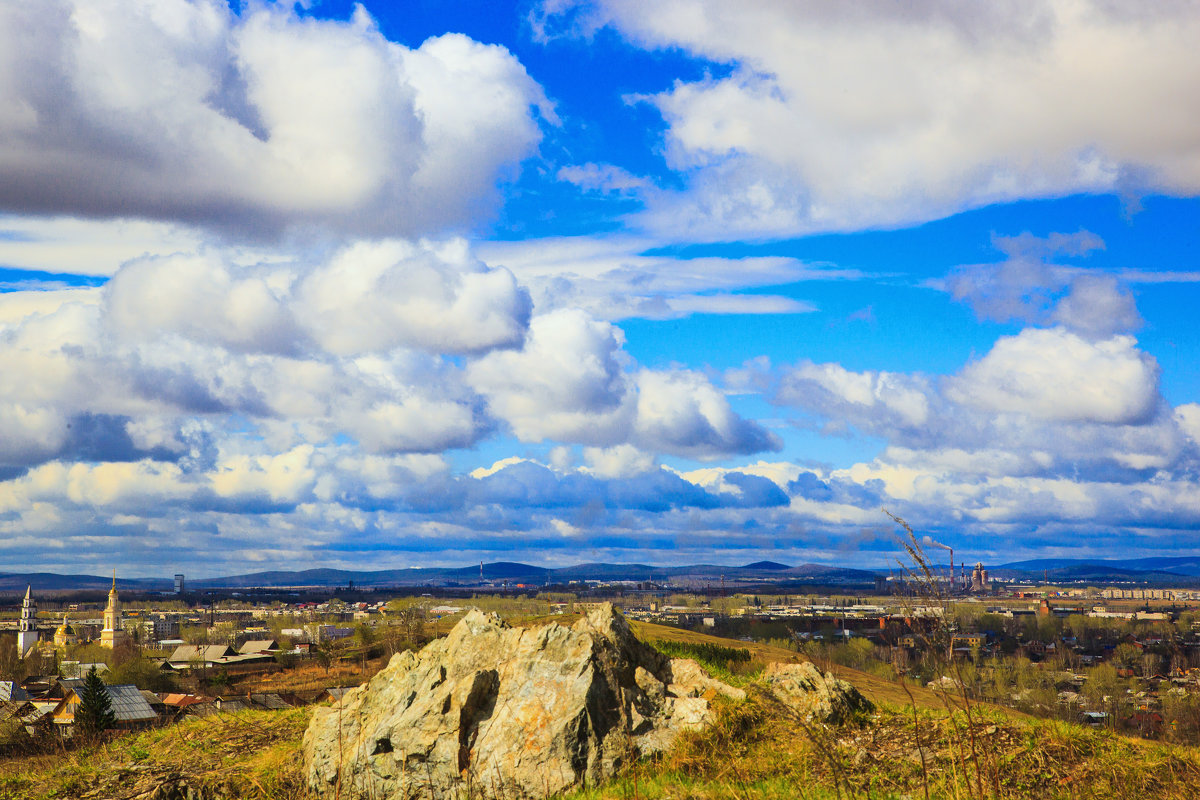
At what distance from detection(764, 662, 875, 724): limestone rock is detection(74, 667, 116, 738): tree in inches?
772

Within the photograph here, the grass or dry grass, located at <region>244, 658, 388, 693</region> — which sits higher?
the grass

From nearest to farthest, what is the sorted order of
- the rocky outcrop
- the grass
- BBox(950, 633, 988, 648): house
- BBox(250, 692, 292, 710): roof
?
BBox(950, 633, 988, 648): house, the rocky outcrop, the grass, BBox(250, 692, 292, 710): roof

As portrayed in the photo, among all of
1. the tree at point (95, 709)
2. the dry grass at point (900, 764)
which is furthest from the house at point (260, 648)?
the dry grass at point (900, 764)

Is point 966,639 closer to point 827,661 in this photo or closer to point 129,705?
point 827,661

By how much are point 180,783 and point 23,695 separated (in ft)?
118

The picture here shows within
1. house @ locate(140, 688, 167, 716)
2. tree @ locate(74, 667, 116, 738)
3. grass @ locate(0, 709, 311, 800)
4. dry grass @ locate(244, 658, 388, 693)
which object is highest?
grass @ locate(0, 709, 311, 800)

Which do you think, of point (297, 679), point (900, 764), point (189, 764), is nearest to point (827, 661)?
point (900, 764)

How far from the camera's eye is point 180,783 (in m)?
11.7

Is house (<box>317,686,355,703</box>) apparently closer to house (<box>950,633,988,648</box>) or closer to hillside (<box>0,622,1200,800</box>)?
hillside (<box>0,622,1200,800</box>)

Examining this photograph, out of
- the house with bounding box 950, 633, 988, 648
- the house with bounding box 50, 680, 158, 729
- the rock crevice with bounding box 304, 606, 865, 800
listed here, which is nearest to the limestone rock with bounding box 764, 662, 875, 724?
the rock crevice with bounding box 304, 606, 865, 800

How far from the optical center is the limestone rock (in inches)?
475

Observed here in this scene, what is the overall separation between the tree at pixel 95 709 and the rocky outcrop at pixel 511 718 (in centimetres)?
1594

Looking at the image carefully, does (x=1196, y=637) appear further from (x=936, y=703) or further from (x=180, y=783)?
(x=180, y=783)

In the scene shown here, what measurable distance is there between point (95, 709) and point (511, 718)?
21915mm
